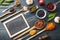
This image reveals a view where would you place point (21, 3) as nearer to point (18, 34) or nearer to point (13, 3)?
point (13, 3)

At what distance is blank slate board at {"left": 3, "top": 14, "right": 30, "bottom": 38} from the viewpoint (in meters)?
1.04

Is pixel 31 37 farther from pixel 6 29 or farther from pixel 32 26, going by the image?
pixel 6 29

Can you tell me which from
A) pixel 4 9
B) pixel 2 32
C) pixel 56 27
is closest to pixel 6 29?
pixel 2 32

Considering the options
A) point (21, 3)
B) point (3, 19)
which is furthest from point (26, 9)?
point (3, 19)

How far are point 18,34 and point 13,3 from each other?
0.70 feet

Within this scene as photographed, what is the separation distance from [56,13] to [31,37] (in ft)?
0.75

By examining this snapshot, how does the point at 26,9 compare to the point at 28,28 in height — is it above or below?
above

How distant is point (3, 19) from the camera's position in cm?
105

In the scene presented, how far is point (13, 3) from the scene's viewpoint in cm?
106

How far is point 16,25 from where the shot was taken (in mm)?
1049

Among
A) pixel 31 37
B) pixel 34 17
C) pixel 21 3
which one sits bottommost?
pixel 31 37

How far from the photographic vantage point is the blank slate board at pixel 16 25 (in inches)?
41.0

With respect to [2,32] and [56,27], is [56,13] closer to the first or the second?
[56,27]

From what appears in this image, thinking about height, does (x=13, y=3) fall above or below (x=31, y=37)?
above
